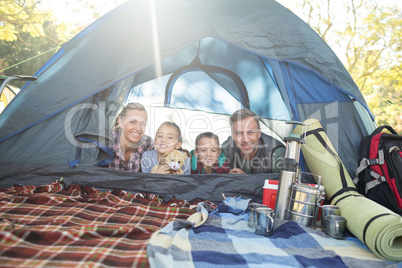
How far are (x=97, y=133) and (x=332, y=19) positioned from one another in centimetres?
662

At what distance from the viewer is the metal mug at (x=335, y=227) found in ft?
4.73

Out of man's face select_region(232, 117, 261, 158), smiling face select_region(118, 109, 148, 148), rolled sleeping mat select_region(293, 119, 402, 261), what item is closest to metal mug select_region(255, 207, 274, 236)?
rolled sleeping mat select_region(293, 119, 402, 261)

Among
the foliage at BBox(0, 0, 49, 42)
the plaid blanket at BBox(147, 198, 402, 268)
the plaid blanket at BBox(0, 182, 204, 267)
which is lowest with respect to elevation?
the plaid blanket at BBox(0, 182, 204, 267)

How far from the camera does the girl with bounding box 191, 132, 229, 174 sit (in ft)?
7.51

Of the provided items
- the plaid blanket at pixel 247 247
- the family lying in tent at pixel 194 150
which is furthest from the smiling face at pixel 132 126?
the plaid blanket at pixel 247 247

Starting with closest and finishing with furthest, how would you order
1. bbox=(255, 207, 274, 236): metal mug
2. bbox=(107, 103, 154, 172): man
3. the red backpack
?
bbox=(255, 207, 274, 236): metal mug, the red backpack, bbox=(107, 103, 154, 172): man

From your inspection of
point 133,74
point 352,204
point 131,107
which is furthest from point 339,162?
point 131,107

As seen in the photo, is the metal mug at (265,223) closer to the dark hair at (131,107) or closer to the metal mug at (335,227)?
the metal mug at (335,227)

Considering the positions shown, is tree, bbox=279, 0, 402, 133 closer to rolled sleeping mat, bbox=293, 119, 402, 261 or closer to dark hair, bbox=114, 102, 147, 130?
rolled sleeping mat, bbox=293, 119, 402, 261

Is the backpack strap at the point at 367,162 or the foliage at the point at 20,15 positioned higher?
the foliage at the point at 20,15

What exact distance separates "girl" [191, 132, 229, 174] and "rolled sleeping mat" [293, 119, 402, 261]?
24.4 inches

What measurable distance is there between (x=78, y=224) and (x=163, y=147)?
980 mm

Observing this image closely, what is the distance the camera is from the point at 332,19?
684 cm

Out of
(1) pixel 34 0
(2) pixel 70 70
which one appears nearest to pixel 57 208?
(2) pixel 70 70
